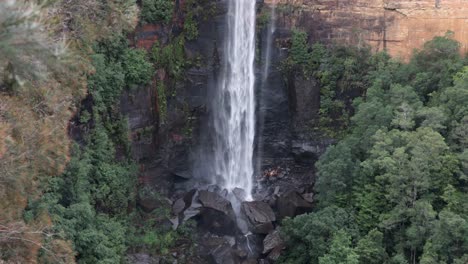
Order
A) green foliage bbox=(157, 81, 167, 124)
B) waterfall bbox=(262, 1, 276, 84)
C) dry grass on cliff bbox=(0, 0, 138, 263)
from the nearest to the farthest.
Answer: dry grass on cliff bbox=(0, 0, 138, 263) < green foliage bbox=(157, 81, 167, 124) < waterfall bbox=(262, 1, 276, 84)

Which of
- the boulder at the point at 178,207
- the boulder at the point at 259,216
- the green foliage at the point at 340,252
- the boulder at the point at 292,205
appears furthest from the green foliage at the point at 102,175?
the green foliage at the point at 340,252

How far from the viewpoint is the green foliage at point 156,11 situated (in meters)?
20.3

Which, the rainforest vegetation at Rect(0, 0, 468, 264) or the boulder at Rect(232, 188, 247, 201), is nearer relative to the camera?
the rainforest vegetation at Rect(0, 0, 468, 264)

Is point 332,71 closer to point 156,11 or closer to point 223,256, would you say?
point 156,11

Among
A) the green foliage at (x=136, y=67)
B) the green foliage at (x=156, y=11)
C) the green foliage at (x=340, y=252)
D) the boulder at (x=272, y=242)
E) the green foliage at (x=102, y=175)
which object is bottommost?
the boulder at (x=272, y=242)

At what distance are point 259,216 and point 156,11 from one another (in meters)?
7.04

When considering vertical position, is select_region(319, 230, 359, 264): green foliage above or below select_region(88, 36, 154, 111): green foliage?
below

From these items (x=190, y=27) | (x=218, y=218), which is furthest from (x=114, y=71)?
(x=218, y=218)

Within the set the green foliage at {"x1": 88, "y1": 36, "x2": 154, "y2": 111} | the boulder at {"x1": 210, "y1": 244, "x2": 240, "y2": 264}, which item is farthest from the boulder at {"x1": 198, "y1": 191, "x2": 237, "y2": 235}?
the green foliage at {"x1": 88, "y1": 36, "x2": 154, "y2": 111}

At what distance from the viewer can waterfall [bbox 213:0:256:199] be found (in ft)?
72.3

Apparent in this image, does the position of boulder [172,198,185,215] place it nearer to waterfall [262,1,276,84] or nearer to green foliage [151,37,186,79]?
green foliage [151,37,186,79]

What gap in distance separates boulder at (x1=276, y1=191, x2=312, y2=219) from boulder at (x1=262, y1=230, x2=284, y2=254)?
2.70 feet

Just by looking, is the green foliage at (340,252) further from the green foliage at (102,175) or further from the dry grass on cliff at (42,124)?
the dry grass on cliff at (42,124)

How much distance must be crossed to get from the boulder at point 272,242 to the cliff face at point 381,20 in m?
6.70
